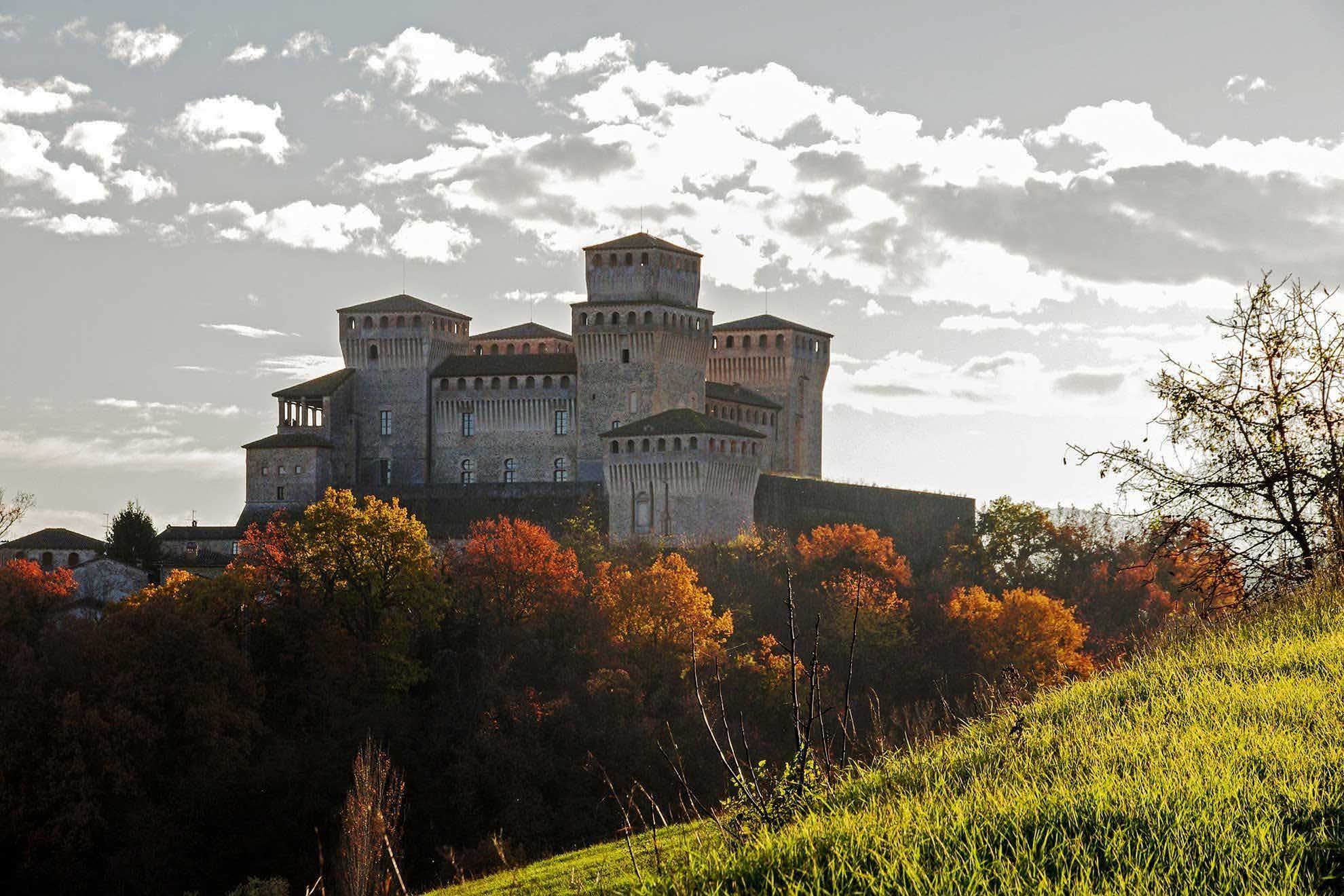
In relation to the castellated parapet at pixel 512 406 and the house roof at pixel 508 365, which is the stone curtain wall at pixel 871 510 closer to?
the castellated parapet at pixel 512 406

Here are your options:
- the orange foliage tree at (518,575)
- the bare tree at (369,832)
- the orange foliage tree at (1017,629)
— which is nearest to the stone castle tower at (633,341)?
the orange foliage tree at (518,575)

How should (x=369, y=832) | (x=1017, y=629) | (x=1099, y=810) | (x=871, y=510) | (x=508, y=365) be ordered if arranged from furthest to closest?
(x=508, y=365) < (x=871, y=510) < (x=1017, y=629) < (x=369, y=832) < (x=1099, y=810)

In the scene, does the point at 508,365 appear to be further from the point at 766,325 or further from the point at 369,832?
the point at 369,832

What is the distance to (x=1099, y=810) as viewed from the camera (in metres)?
8.98

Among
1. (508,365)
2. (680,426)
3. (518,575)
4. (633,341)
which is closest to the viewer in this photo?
(518,575)

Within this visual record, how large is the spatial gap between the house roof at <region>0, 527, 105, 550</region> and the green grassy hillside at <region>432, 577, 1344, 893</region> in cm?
5390

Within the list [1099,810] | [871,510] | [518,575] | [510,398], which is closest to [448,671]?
[518,575]

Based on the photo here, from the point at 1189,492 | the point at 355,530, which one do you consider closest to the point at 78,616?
the point at 355,530

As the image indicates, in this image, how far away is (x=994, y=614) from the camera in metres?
54.8

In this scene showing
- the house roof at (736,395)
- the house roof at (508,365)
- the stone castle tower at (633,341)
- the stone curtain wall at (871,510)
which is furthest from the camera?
the house roof at (736,395)

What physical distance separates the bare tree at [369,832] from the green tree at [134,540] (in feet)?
82.8

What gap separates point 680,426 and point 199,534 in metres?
18.3

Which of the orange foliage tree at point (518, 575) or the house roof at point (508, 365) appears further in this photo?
the house roof at point (508, 365)

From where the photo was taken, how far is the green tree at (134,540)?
61.0 meters
